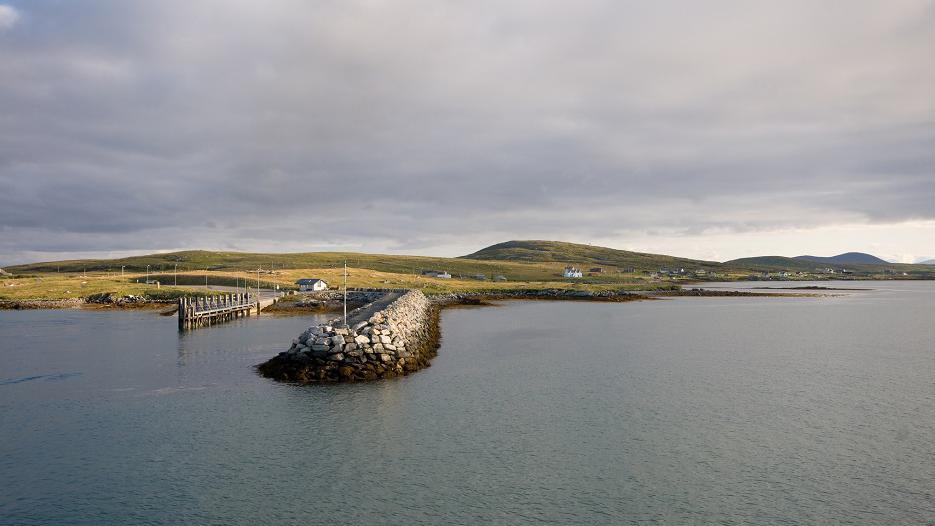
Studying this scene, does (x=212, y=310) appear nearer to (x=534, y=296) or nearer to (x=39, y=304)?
(x=39, y=304)

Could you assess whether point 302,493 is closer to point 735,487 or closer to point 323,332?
point 735,487

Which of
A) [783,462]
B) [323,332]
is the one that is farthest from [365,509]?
[323,332]

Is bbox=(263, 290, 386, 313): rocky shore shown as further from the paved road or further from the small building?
the paved road

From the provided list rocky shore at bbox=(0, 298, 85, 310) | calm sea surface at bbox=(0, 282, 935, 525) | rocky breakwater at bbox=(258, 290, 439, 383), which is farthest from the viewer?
rocky shore at bbox=(0, 298, 85, 310)

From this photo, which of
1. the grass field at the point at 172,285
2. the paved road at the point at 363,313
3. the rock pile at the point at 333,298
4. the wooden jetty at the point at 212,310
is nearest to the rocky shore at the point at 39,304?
the grass field at the point at 172,285

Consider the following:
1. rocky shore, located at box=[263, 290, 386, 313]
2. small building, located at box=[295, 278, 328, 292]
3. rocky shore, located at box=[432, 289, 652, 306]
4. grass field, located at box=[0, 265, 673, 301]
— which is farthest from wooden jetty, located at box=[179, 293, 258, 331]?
rocky shore, located at box=[432, 289, 652, 306]

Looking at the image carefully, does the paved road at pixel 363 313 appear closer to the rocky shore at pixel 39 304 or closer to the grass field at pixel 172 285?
the grass field at pixel 172 285

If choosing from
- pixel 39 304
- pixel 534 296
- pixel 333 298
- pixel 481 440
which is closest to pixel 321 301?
pixel 333 298
